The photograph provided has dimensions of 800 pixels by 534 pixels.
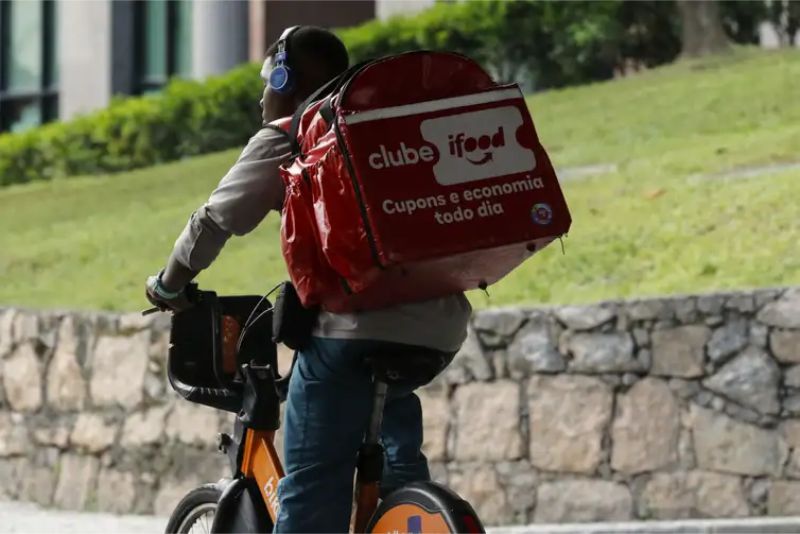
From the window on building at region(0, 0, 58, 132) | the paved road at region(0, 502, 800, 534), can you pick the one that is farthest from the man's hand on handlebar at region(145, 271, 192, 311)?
the window on building at region(0, 0, 58, 132)

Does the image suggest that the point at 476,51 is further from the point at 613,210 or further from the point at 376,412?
the point at 376,412

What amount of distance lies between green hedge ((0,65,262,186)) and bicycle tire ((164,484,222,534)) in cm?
1432

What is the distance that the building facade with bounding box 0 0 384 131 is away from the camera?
23250 mm

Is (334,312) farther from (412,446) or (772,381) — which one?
(772,381)

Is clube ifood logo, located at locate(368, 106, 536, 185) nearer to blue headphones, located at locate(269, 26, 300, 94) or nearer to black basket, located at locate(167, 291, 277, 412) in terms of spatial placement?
blue headphones, located at locate(269, 26, 300, 94)

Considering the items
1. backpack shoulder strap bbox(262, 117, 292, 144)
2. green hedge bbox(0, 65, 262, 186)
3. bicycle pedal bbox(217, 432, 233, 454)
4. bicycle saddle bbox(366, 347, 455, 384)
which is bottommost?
bicycle pedal bbox(217, 432, 233, 454)

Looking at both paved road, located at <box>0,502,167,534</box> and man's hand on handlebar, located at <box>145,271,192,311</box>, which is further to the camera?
paved road, located at <box>0,502,167,534</box>

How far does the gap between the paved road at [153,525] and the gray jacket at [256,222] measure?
165 inches

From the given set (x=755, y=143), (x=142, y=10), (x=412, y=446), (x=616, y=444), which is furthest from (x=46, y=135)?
(x=412, y=446)

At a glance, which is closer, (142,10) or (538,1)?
(538,1)

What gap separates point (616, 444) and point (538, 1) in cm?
1135

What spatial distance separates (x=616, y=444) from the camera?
931 centimetres

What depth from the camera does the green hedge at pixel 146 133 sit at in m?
20.1

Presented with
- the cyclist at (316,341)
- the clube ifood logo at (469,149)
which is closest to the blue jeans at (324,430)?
the cyclist at (316,341)
